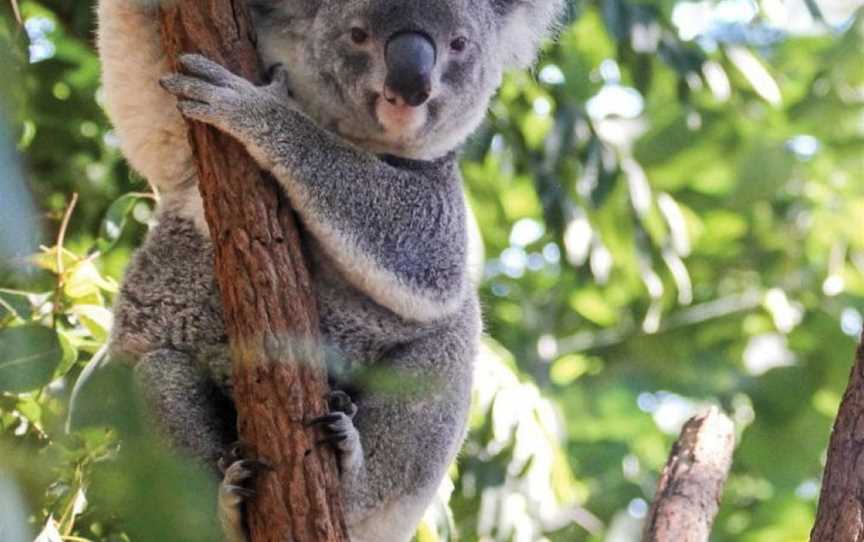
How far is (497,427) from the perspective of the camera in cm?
402

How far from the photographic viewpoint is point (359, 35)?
10.5ft

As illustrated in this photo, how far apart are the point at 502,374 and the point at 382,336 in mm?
865

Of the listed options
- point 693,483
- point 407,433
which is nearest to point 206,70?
point 407,433

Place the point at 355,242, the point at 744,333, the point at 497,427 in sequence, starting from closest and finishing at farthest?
the point at 355,242, the point at 497,427, the point at 744,333

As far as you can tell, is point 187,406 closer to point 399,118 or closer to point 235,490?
point 235,490

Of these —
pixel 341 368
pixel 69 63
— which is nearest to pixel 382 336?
pixel 341 368

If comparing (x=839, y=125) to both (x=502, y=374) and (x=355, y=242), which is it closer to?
(x=502, y=374)

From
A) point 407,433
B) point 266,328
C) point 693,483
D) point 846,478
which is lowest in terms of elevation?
point 693,483

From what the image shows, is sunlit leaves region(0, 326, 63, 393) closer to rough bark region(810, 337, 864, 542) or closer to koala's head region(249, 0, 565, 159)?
koala's head region(249, 0, 565, 159)

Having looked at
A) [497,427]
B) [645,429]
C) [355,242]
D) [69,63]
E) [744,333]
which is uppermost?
[355,242]

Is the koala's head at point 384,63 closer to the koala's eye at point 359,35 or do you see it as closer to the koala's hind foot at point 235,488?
the koala's eye at point 359,35

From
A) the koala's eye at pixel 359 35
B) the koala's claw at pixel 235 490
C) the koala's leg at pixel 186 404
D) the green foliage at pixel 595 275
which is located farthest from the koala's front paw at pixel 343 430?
the koala's eye at pixel 359 35

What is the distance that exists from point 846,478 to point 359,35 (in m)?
1.57

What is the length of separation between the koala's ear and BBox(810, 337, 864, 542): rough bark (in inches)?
52.2
